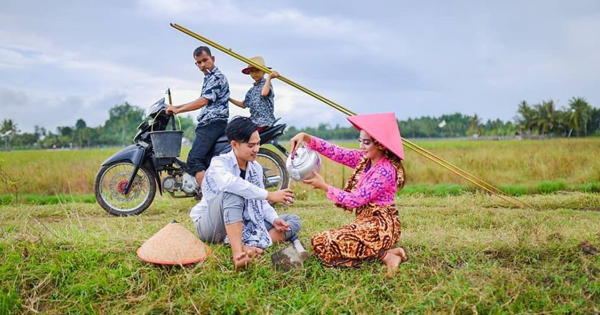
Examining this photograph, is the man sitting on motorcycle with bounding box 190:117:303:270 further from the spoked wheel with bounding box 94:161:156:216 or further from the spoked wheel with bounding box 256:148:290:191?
the spoked wheel with bounding box 94:161:156:216

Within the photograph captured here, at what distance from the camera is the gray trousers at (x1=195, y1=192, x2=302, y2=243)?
3289mm

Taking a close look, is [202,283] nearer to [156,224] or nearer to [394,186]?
[394,186]

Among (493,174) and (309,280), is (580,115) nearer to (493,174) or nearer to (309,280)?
(493,174)

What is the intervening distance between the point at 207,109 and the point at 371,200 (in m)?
2.56

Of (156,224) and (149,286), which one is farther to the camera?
(156,224)

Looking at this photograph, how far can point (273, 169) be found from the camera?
6.15m

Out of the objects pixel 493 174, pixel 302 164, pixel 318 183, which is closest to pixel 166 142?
pixel 302 164

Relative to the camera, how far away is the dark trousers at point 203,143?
5.40 metres

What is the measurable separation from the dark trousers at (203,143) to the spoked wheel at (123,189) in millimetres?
765

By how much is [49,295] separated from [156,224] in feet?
5.31

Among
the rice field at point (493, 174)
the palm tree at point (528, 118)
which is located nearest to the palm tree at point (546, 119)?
the palm tree at point (528, 118)

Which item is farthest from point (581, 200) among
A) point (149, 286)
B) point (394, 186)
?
point (149, 286)

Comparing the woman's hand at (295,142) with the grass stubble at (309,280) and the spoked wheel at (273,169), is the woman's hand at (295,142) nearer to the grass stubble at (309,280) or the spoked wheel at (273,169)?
the grass stubble at (309,280)

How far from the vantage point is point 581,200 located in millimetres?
6391
